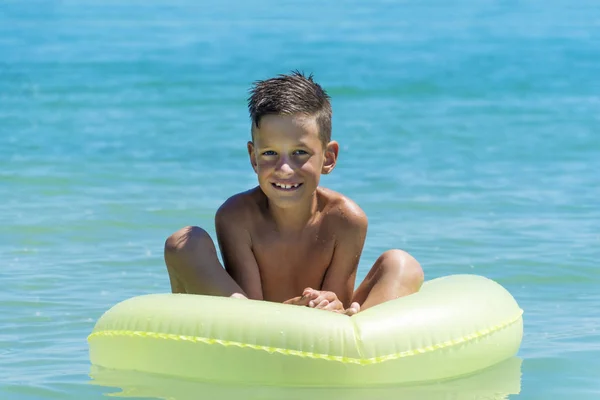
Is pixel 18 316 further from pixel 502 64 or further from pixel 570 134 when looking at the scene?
pixel 502 64

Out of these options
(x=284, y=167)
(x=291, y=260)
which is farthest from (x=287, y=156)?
(x=291, y=260)

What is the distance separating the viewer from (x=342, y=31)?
71.0 feet

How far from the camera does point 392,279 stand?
4215 millimetres

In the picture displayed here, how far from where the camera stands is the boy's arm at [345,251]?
172 inches

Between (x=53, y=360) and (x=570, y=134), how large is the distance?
863cm

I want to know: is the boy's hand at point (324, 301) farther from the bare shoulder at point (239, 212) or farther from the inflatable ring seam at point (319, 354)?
the bare shoulder at point (239, 212)

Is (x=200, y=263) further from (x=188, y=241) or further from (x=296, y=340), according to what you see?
(x=296, y=340)

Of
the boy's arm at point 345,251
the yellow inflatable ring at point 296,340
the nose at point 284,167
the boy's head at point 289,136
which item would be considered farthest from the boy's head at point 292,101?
the yellow inflatable ring at point 296,340

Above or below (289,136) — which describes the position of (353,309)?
below

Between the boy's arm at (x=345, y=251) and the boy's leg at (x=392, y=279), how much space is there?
0.12 meters

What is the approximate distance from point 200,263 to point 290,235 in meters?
0.43

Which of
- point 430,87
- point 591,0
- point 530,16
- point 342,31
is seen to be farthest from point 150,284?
point 591,0

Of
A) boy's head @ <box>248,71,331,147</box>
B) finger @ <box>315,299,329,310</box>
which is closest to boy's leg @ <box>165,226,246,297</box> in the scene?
finger @ <box>315,299,329,310</box>

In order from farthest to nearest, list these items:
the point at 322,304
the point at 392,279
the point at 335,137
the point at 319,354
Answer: the point at 335,137 → the point at 392,279 → the point at 322,304 → the point at 319,354
